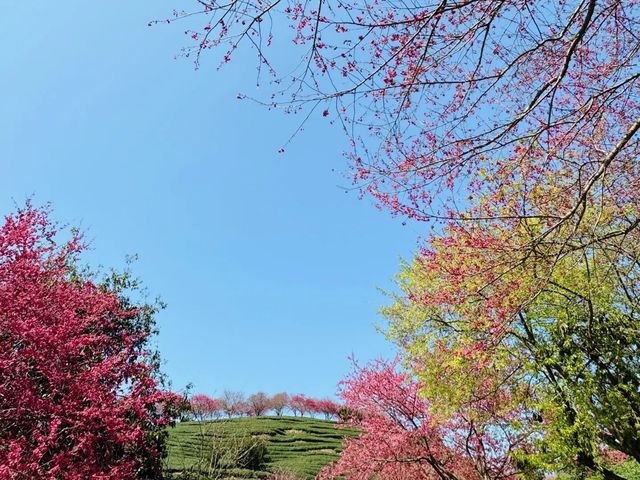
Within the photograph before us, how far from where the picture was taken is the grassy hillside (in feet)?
54.4

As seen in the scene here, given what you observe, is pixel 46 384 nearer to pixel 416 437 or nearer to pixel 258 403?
pixel 416 437

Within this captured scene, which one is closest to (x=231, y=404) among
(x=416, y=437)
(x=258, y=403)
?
(x=258, y=403)

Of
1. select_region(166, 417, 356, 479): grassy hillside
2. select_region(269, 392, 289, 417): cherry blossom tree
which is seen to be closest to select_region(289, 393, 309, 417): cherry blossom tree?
select_region(269, 392, 289, 417): cherry blossom tree

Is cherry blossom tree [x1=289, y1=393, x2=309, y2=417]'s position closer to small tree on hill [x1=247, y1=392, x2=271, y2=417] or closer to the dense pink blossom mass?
small tree on hill [x1=247, y1=392, x2=271, y2=417]

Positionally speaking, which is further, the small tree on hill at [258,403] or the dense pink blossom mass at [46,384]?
the small tree on hill at [258,403]

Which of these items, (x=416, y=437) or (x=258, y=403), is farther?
(x=258, y=403)

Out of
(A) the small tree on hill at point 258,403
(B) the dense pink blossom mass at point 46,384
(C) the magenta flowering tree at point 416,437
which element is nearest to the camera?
(B) the dense pink blossom mass at point 46,384

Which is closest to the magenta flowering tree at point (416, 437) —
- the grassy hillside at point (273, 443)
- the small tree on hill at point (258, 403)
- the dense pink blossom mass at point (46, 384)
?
the grassy hillside at point (273, 443)

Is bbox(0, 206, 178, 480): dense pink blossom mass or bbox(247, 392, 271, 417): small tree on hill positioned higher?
bbox(247, 392, 271, 417): small tree on hill

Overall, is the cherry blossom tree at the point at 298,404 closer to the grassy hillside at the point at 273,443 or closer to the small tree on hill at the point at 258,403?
the small tree on hill at the point at 258,403

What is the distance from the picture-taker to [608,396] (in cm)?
684

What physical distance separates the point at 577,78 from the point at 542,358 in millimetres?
4703

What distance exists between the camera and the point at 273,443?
84.4 feet

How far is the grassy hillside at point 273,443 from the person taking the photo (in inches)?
653
